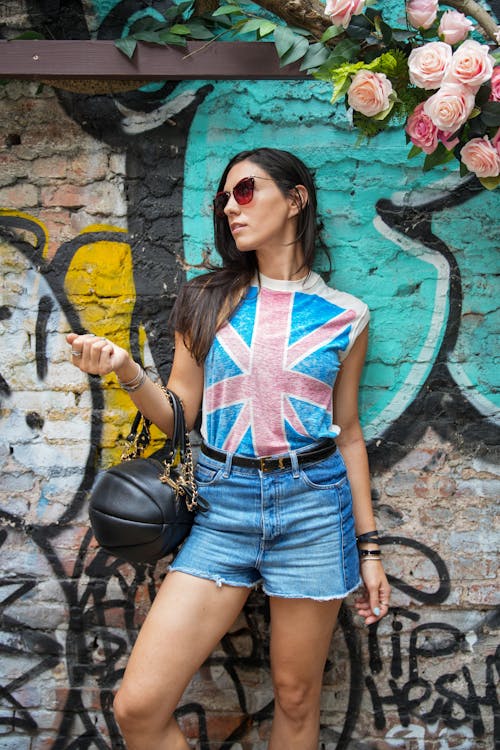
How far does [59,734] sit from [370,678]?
4.13 ft

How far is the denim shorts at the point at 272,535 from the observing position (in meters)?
2.07

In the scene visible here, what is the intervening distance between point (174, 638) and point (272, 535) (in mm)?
414

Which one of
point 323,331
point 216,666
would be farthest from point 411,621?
point 323,331

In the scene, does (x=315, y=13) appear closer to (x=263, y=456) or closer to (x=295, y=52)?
(x=295, y=52)

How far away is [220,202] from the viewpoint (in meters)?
2.26

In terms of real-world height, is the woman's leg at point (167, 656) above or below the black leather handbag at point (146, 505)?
below

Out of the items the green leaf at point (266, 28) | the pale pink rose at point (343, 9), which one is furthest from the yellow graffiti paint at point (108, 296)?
the pale pink rose at point (343, 9)

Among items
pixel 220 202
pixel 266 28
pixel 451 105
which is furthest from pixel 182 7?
pixel 451 105

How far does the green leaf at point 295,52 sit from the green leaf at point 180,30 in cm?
37

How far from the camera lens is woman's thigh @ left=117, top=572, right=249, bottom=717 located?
1948mm

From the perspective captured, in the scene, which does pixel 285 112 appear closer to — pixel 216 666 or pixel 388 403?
pixel 388 403

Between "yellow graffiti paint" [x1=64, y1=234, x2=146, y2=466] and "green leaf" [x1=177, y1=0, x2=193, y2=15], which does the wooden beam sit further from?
"yellow graffiti paint" [x1=64, y1=234, x2=146, y2=466]

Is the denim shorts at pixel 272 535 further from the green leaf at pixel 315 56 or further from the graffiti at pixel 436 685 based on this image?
the green leaf at pixel 315 56

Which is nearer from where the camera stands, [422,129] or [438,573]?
[422,129]
